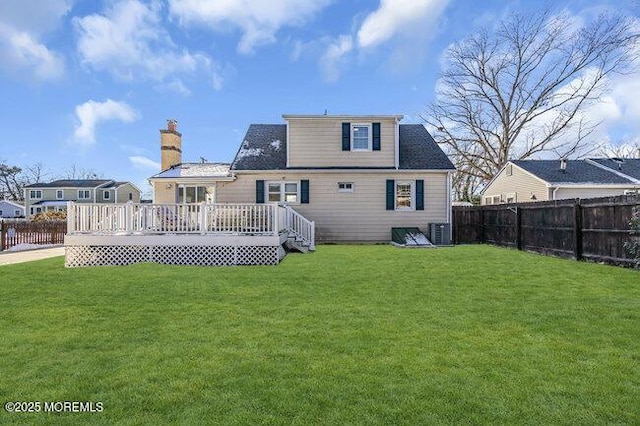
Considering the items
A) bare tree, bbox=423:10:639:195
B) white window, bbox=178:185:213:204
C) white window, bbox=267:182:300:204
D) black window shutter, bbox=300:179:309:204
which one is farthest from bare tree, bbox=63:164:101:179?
black window shutter, bbox=300:179:309:204

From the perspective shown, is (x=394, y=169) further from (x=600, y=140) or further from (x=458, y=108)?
(x=600, y=140)

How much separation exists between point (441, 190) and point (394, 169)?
7.11 feet

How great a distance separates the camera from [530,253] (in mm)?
13180

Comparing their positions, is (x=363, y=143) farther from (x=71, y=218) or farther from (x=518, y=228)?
(x=71, y=218)

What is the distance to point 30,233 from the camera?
18531 millimetres

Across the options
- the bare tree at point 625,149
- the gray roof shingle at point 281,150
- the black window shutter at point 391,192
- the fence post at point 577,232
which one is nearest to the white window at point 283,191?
the gray roof shingle at point 281,150

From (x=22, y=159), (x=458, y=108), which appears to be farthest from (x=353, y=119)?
(x=22, y=159)

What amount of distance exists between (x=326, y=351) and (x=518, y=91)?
31.1m

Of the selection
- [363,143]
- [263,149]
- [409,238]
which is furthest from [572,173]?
[263,149]

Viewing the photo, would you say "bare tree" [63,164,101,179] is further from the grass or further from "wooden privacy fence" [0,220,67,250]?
the grass

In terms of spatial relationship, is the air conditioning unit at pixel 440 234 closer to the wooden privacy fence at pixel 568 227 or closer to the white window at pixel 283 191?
the wooden privacy fence at pixel 568 227

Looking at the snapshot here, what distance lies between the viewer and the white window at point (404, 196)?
1652 cm

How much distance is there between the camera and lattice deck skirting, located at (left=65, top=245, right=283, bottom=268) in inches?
410

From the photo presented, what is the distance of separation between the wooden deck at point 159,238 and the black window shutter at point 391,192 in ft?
22.9
